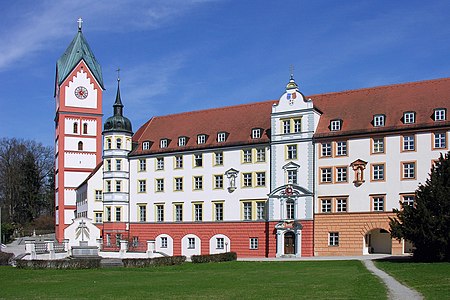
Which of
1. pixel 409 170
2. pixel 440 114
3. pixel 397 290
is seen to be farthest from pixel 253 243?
pixel 397 290

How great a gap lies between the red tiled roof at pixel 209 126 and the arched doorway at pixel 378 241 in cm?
1086

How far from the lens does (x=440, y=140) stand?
4669cm

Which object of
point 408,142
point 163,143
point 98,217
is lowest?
point 98,217

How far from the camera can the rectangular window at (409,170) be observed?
1877 inches

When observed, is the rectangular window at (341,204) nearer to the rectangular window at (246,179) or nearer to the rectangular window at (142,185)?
the rectangular window at (246,179)

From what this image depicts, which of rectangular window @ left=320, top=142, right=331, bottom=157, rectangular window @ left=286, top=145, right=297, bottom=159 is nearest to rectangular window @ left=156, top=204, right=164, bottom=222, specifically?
rectangular window @ left=286, top=145, right=297, bottom=159

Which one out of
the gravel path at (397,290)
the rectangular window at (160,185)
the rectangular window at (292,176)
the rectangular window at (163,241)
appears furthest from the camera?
the rectangular window at (160,185)

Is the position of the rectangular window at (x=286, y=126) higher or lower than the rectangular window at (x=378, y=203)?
higher

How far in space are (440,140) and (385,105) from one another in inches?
214

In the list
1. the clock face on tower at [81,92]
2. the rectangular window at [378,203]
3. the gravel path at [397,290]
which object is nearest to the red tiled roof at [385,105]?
the rectangular window at [378,203]

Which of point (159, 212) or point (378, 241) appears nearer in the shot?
point (378, 241)

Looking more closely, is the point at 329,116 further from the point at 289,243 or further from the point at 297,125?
the point at 289,243

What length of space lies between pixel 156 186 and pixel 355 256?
2060 centimetres

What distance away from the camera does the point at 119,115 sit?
212ft
